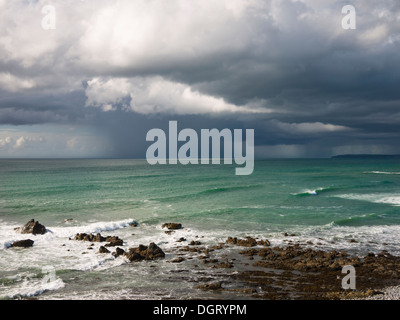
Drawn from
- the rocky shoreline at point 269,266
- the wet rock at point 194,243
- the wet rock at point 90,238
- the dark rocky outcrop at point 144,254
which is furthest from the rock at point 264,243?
the wet rock at point 90,238

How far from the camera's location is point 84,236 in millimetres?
26250

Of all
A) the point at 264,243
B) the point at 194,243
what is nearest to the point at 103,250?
the point at 194,243

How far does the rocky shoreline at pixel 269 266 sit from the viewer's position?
1559 centimetres

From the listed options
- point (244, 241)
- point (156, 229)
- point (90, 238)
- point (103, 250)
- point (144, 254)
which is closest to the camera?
point (144, 254)

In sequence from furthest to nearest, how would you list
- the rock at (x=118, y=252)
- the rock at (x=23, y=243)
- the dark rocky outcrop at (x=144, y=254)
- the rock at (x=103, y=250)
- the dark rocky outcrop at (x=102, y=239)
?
1. the dark rocky outcrop at (x=102, y=239)
2. the rock at (x=23, y=243)
3. the rock at (x=103, y=250)
4. the rock at (x=118, y=252)
5. the dark rocky outcrop at (x=144, y=254)

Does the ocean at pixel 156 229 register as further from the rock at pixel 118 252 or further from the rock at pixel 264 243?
the rock at pixel 264 243

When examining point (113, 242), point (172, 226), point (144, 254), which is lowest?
point (172, 226)

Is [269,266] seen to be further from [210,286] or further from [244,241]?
[244,241]

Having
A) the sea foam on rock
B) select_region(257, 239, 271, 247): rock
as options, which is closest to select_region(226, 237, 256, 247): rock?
select_region(257, 239, 271, 247): rock

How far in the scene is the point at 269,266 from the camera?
63.5 feet

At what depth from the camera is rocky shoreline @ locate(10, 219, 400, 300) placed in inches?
614
